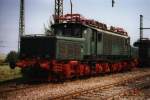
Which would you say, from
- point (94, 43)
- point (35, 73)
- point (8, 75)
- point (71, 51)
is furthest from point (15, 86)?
point (8, 75)

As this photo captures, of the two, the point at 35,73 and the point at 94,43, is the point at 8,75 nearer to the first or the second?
the point at 35,73

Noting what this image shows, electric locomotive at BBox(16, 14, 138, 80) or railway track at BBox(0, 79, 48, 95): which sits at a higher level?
electric locomotive at BBox(16, 14, 138, 80)

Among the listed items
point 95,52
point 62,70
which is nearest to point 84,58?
point 95,52

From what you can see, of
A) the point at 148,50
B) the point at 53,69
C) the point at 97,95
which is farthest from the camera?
the point at 148,50

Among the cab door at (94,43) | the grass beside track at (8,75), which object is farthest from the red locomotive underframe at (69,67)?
the grass beside track at (8,75)

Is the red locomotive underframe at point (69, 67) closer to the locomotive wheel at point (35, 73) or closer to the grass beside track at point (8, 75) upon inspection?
the locomotive wheel at point (35, 73)

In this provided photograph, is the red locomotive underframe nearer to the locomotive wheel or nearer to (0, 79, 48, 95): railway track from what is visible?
the locomotive wheel

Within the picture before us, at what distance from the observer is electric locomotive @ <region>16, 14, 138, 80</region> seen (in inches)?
697

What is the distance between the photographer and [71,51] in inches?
754

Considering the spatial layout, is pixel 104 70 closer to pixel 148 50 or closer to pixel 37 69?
pixel 37 69

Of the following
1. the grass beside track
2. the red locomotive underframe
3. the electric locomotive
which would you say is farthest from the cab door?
the grass beside track

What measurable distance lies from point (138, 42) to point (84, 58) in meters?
19.2

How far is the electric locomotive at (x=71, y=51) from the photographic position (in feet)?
58.1

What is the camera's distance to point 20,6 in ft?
126
